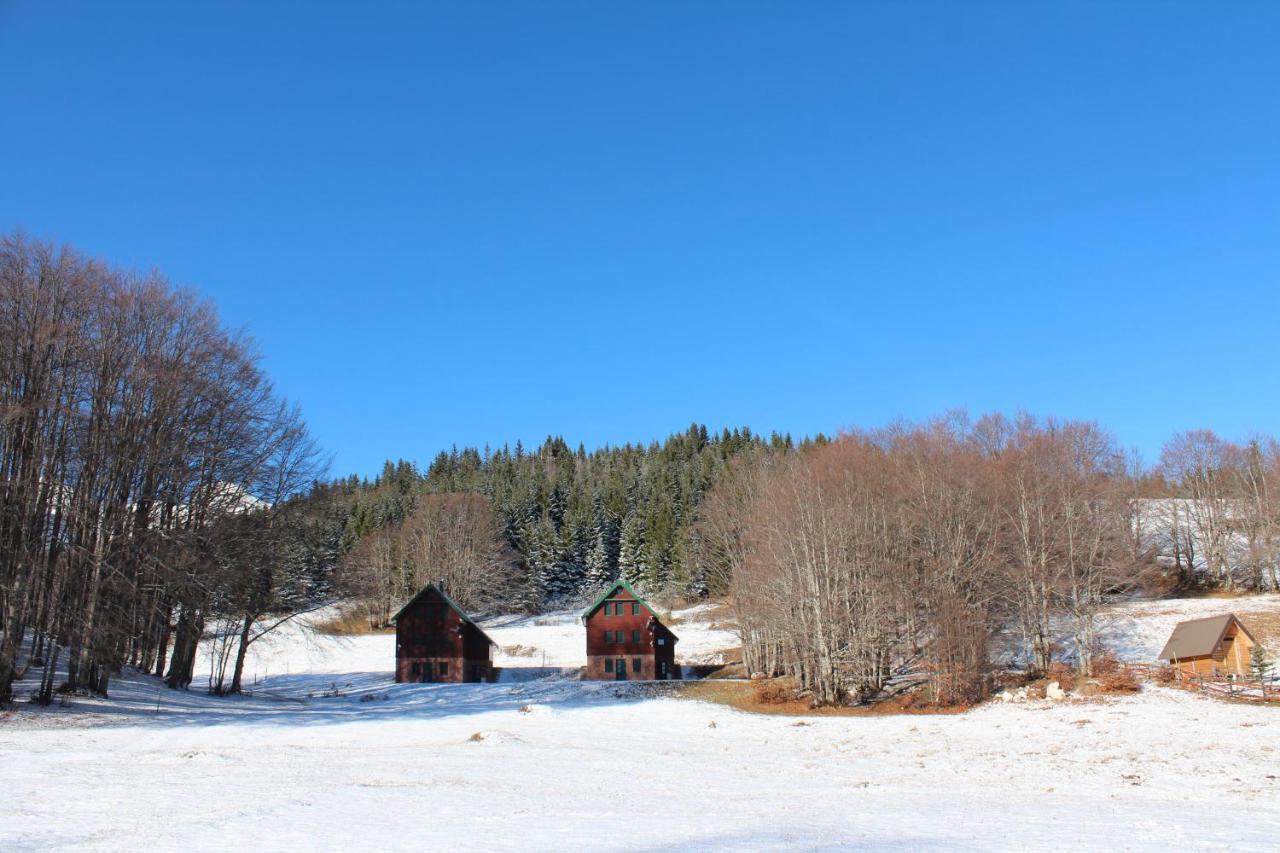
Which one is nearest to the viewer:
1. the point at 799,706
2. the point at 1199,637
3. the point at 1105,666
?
the point at 799,706

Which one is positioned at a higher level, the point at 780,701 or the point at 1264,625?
the point at 1264,625

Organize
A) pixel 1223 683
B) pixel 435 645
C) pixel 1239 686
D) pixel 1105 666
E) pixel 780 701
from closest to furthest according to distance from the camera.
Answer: pixel 1239 686
pixel 1223 683
pixel 1105 666
pixel 780 701
pixel 435 645

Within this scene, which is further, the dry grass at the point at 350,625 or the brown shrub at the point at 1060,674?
the dry grass at the point at 350,625

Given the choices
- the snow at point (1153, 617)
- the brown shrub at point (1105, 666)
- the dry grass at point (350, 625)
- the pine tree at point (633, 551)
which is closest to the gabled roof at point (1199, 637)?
the brown shrub at point (1105, 666)

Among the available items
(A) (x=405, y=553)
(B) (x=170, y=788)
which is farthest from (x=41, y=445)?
(A) (x=405, y=553)

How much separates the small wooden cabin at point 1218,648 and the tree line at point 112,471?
4587 centimetres

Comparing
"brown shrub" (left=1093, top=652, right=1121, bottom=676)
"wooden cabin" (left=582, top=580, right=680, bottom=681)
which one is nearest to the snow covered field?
"brown shrub" (left=1093, top=652, right=1121, bottom=676)

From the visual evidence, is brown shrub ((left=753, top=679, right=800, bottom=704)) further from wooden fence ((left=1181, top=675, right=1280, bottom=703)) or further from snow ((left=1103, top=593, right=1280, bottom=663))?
snow ((left=1103, top=593, right=1280, bottom=663))

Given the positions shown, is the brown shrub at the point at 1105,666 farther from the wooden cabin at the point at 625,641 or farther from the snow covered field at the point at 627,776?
the wooden cabin at the point at 625,641

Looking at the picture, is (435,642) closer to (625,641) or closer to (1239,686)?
(625,641)

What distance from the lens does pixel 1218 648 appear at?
43.5 m

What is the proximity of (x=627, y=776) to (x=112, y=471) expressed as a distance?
2238 centimetres

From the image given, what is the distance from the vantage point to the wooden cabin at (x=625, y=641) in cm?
6419

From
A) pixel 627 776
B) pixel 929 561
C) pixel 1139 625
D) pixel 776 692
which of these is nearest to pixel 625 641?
pixel 776 692
